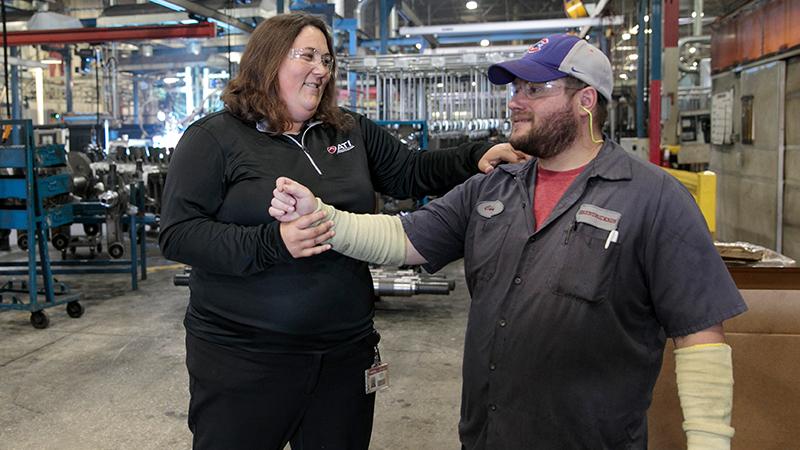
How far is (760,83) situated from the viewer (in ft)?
23.1

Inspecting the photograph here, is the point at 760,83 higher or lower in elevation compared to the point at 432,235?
higher

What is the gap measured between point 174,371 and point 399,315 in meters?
1.85

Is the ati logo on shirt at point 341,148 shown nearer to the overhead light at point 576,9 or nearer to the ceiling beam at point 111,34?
the ceiling beam at point 111,34

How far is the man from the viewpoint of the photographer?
139cm

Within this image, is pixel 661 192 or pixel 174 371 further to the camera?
pixel 174 371

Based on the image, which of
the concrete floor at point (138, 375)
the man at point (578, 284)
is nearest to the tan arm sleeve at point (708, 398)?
the man at point (578, 284)

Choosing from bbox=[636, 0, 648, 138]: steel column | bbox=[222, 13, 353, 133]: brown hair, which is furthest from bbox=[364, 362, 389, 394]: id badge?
bbox=[636, 0, 648, 138]: steel column

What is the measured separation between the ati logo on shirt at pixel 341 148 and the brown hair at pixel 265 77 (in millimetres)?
124

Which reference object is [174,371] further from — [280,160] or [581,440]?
[581,440]

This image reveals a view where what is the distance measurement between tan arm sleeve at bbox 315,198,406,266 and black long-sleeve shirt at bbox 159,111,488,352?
0.11 metres

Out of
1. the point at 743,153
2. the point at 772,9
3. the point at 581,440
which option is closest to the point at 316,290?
the point at 581,440

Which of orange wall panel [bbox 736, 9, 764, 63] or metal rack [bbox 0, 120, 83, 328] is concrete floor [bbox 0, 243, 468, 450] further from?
orange wall panel [bbox 736, 9, 764, 63]

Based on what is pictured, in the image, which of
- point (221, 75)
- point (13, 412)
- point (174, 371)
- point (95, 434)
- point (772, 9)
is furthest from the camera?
point (221, 75)

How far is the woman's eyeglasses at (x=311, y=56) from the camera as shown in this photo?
6.08 feet
